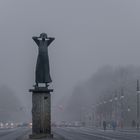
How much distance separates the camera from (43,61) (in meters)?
28.4

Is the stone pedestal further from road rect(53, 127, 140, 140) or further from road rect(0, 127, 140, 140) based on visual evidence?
road rect(53, 127, 140, 140)

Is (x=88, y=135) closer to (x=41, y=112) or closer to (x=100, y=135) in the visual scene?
(x=100, y=135)

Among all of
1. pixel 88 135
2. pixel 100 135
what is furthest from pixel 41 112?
pixel 88 135

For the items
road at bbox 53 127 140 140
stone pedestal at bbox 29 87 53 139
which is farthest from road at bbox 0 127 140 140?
stone pedestal at bbox 29 87 53 139

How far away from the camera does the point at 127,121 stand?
16062cm

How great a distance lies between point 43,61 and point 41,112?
2345 mm

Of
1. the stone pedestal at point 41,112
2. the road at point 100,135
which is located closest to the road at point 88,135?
the road at point 100,135

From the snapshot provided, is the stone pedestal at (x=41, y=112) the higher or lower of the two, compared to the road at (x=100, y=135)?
higher

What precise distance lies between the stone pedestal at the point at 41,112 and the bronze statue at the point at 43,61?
636mm

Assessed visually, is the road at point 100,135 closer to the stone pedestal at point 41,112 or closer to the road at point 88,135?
the road at point 88,135

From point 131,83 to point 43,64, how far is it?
13943cm

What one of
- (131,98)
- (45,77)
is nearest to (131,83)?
(131,98)

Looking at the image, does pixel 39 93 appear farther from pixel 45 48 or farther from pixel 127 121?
pixel 127 121

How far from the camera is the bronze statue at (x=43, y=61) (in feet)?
93.0
